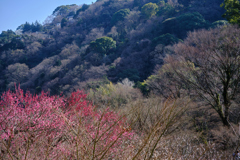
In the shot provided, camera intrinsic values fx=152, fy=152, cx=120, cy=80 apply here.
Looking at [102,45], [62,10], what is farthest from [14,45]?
[62,10]

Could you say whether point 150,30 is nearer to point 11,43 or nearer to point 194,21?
point 194,21

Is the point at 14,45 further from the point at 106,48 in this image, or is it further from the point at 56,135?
the point at 56,135

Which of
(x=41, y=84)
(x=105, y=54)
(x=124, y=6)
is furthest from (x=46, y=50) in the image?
(x=124, y=6)

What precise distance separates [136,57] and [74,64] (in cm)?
1273

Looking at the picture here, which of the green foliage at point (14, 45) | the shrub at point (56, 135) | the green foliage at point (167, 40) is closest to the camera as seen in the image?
the shrub at point (56, 135)

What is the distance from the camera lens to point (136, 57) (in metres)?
27.0

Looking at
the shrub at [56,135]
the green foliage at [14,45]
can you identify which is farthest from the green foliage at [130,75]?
the green foliage at [14,45]

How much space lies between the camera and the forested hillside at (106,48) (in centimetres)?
2462

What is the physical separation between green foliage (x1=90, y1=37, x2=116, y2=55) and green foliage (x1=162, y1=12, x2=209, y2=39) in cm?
1109

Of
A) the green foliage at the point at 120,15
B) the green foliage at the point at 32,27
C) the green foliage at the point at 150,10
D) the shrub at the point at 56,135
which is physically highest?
the green foliage at the point at 32,27

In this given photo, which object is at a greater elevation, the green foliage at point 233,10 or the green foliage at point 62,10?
the green foliage at point 62,10

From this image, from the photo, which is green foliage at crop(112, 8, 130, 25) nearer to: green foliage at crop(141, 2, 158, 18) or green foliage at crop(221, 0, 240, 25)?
green foliage at crop(141, 2, 158, 18)

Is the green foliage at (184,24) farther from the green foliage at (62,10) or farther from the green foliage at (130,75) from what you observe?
the green foliage at (62,10)

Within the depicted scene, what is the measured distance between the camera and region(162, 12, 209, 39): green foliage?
24.2m
